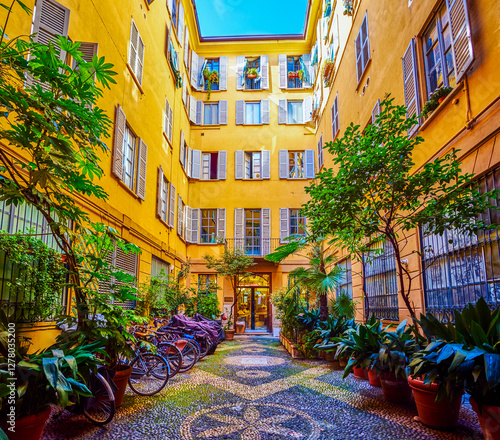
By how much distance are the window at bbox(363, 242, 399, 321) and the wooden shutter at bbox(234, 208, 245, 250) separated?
8925mm

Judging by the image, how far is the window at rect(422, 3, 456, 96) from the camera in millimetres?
5652

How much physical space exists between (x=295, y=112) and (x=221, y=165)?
4799 mm

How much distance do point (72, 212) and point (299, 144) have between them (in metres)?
15.8

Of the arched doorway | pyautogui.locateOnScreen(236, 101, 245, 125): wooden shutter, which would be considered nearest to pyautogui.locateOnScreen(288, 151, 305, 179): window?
pyautogui.locateOnScreen(236, 101, 245, 125): wooden shutter

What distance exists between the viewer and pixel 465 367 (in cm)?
315

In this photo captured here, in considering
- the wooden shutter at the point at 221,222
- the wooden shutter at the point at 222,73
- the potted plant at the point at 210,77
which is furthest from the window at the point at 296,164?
the potted plant at the point at 210,77

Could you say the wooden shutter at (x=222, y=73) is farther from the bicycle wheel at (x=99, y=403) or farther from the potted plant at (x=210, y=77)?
the bicycle wheel at (x=99, y=403)

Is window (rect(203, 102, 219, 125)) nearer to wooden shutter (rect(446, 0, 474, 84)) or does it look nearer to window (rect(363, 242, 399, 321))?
window (rect(363, 242, 399, 321))

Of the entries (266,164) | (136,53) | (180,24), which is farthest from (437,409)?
(180,24)

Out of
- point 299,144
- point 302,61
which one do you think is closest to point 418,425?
point 299,144

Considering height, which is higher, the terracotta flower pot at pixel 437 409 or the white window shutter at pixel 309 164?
the white window shutter at pixel 309 164

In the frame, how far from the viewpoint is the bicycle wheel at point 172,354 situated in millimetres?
6195

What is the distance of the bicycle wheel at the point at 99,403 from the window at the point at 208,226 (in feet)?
44.4

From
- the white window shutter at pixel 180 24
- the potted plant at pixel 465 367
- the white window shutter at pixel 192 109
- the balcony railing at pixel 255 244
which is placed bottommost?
the potted plant at pixel 465 367
